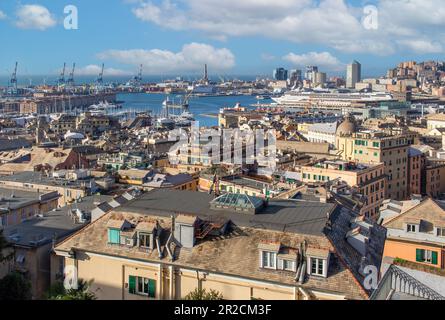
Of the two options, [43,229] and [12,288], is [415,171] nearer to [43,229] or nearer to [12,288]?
[43,229]

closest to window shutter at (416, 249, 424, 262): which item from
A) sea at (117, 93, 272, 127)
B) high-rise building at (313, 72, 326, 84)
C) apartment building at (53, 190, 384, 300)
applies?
apartment building at (53, 190, 384, 300)

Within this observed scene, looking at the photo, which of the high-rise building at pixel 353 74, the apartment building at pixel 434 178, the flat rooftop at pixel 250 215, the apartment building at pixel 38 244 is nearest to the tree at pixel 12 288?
the apartment building at pixel 38 244

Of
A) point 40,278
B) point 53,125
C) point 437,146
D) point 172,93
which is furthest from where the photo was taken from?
point 172,93

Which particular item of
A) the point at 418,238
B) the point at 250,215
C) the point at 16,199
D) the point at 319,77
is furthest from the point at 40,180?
the point at 319,77
